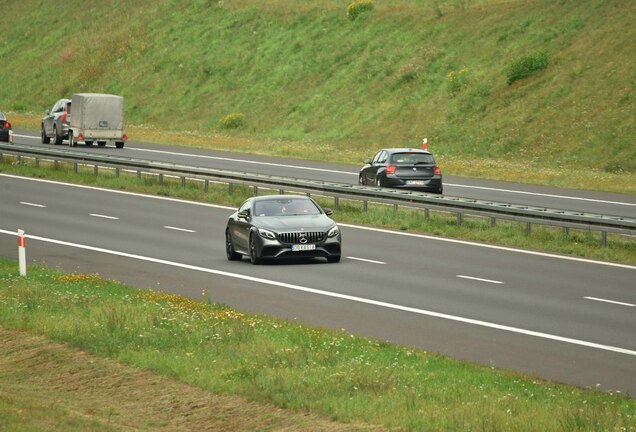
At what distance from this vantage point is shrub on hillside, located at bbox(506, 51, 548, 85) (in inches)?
2443

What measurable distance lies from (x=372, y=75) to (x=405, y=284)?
49006mm

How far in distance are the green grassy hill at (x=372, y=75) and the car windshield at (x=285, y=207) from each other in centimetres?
2096

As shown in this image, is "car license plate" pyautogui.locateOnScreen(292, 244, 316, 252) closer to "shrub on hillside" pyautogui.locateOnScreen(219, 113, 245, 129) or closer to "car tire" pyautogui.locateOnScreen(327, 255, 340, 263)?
"car tire" pyautogui.locateOnScreen(327, 255, 340, 263)

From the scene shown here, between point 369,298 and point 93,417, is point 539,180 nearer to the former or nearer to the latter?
point 369,298

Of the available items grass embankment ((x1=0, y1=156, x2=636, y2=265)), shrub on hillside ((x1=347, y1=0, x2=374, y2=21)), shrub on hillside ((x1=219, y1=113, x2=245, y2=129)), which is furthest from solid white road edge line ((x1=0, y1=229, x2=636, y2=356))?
shrub on hillside ((x1=347, y1=0, x2=374, y2=21))

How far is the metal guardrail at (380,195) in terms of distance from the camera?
30.5m

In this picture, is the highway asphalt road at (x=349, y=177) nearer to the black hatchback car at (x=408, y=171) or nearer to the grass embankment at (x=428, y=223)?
the black hatchback car at (x=408, y=171)

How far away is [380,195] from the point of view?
3681 centimetres

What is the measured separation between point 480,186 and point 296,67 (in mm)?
33601

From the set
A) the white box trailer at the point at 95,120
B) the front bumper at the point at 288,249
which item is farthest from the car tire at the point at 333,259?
the white box trailer at the point at 95,120

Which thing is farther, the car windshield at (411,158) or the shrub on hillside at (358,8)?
the shrub on hillside at (358,8)

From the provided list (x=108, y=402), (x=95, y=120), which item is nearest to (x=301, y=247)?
(x=108, y=402)

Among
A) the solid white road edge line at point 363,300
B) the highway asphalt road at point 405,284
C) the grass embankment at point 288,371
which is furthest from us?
the solid white road edge line at point 363,300

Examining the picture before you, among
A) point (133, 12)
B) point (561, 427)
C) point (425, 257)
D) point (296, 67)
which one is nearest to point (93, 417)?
point (561, 427)
